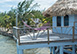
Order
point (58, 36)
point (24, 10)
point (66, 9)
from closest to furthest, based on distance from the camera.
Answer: point (66, 9)
point (58, 36)
point (24, 10)

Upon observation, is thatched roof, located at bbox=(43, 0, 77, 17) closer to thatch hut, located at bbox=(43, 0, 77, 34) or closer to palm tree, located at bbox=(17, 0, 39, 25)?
thatch hut, located at bbox=(43, 0, 77, 34)

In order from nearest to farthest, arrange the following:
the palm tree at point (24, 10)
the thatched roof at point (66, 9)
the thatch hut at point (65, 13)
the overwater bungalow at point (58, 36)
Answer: the overwater bungalow at point (58, 36) < the thatched roof at point (66, 9) < the thatch hut at point (65, 13) < the palm tree at point (24, 10)

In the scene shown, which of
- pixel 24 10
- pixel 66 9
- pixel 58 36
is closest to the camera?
pixel 66 9

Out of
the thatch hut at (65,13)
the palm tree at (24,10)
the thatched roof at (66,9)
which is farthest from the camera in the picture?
the palm tree at (24,10)

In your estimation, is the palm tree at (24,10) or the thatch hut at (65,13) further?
the palm tree at (24,10)

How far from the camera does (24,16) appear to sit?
21203mm

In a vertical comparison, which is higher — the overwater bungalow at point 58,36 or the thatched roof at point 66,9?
the thatched roof at point 66,9

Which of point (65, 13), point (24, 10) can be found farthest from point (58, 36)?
point (24, 10)

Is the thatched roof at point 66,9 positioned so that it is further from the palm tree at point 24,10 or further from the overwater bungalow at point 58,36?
the palm tree at point 24,10

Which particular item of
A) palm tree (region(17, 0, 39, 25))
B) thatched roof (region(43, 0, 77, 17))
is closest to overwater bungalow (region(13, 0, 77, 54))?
thatched roof (region(43, 0, 77, 17))

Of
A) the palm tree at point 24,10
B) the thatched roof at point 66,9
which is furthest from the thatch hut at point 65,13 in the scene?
the palm tree at point 24,10

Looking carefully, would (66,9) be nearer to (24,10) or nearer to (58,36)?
(58,36)

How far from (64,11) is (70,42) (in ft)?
7.08

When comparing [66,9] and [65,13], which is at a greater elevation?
[66,9]
